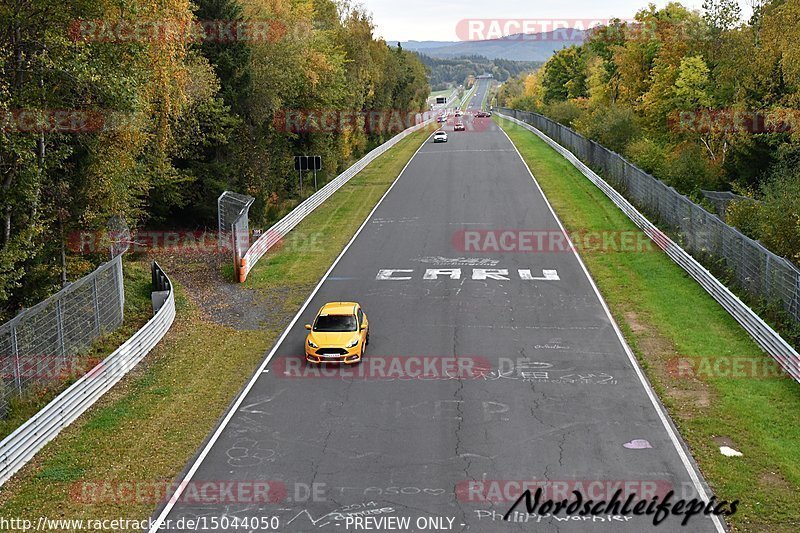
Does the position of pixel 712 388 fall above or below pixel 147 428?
above

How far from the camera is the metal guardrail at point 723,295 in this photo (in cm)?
2089

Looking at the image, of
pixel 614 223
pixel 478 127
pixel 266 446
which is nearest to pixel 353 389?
pixel 266 446

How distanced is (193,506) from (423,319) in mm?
12711

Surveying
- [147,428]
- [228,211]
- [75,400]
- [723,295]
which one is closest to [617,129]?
[228,211]

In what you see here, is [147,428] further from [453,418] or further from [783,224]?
[783,224]

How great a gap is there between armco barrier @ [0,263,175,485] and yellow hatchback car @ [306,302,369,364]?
4805mm

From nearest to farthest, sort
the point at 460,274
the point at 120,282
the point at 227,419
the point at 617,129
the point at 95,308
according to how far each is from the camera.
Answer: the point at 227,419
the point at 95,308
the point at 120,282
the point at 460,274
the point at 617,129

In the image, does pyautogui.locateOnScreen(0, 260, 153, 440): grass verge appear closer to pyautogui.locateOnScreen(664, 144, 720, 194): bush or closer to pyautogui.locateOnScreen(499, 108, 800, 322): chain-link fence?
pyautogui.locateOnScreen(499, 108, 800, 322): chain-link fence

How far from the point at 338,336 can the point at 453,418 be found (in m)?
5.09

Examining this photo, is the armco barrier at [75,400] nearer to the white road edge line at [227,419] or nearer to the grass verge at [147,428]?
the grass verge at [147,428]

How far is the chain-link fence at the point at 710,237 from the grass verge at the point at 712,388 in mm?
1351

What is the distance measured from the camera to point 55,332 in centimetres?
2052

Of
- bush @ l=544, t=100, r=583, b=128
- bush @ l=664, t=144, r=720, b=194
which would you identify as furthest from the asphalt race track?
bush @ l=544, t=100, r=583, b=128

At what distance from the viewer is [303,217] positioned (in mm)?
45125
